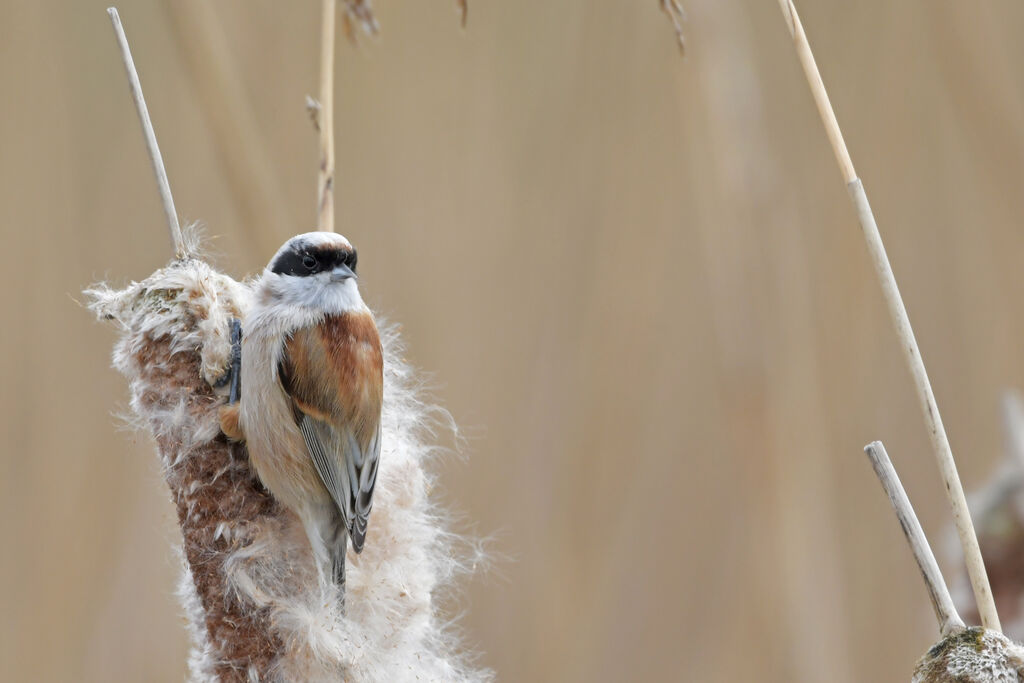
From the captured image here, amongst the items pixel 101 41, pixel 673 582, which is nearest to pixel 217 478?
pixel 101 41

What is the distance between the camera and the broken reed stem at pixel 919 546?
1076 mm

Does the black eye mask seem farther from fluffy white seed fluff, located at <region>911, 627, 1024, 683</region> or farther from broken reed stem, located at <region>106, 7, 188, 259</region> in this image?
fluffy white seed fluff, located at <region>911, 627, 1024, 683</region>

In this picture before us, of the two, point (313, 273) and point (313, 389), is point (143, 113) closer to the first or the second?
point (313, 273)

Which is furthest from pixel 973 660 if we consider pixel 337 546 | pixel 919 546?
pixel 337 546

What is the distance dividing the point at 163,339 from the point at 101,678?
4.85ft

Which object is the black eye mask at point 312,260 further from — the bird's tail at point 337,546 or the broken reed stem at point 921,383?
the broken reed stem at point 921,383

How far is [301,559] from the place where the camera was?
156 cm

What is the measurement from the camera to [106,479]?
2.73 m

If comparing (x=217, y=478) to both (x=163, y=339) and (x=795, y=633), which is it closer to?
(x=163, y=339)

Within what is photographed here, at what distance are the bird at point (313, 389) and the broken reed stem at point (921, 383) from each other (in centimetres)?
78

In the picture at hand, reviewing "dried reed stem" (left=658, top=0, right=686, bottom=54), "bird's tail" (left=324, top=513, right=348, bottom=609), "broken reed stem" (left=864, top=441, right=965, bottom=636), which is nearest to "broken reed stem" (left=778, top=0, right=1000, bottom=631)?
"broken reed stem" (left=864, top=441, right=965, bottom=636)

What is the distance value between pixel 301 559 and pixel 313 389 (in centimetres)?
29

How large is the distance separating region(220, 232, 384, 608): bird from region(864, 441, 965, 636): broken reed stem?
2.63 feet

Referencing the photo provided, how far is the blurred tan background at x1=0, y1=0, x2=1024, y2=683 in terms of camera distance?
2398 millimetres
